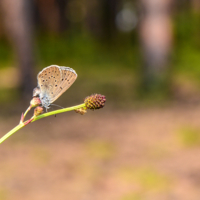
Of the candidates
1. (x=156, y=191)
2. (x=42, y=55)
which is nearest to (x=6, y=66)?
(x=42, y=55)

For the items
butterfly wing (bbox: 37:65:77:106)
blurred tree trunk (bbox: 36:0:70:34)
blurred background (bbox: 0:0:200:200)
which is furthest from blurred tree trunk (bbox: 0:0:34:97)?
blurred tree trunk (bbox: 36:0:70:34)

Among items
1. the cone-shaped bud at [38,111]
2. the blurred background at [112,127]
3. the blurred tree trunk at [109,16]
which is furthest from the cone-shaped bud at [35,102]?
the blurred tree trunk at [109,16]

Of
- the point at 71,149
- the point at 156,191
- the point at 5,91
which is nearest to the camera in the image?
the point at 156,191

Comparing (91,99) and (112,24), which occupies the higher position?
(112,24)

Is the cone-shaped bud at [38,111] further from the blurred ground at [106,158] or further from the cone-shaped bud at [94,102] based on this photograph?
the blurred ground at [106,158]

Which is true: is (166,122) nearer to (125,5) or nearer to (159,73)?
(159,73)

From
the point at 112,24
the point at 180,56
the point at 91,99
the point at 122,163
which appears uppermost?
the point at 112,24

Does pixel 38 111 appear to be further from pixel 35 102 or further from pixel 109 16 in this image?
pixel 109 16
